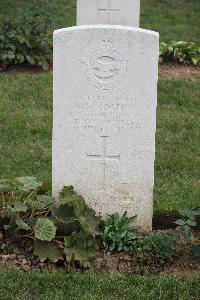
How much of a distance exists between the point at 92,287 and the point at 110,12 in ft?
18.2

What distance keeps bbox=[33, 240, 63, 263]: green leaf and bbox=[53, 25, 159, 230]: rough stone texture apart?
0.49 metres

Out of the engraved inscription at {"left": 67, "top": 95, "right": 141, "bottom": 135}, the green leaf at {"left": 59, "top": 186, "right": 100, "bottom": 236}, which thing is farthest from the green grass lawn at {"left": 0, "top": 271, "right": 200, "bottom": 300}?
the engraved inscription at {"left": 67, "top": 95, "right": 141, "bottom": 135}

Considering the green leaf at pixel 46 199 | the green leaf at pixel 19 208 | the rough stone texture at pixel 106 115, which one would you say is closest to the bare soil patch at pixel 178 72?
the rough stone texture at pixel 106 115

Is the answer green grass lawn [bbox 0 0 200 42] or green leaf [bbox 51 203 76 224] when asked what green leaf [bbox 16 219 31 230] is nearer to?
green leaf [bbox 51 203 76 224]

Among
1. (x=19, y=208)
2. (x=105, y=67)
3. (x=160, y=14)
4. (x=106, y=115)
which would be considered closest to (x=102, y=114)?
(x=106, y=115)

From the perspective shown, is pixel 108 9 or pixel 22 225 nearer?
pixel 22 225

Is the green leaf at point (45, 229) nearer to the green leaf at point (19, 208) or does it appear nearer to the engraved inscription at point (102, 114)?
the green leaf at point (19, 208)

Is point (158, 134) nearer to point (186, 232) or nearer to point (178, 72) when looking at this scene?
point (178, 72)

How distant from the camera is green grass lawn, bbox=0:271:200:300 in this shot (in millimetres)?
4645

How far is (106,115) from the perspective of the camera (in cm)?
513

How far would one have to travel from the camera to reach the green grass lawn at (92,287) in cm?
464

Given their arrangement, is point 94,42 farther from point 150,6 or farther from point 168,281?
point 150,6

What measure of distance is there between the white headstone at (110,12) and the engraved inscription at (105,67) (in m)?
4.58

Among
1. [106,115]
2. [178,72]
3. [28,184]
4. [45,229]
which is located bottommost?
[45,229]
